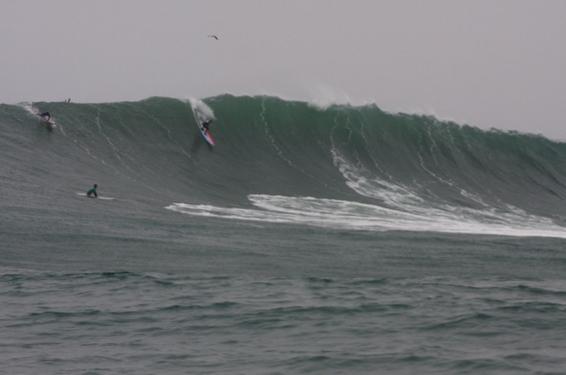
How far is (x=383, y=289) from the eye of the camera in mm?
12906

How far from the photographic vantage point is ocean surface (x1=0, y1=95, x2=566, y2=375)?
909cm

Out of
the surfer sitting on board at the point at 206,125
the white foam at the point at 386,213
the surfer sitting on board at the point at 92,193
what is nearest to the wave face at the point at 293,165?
the white foam at the point at 386,213

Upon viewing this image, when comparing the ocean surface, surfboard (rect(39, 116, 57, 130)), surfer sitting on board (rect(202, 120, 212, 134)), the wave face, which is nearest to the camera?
the ocean surface

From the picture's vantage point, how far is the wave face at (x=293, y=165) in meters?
26.7

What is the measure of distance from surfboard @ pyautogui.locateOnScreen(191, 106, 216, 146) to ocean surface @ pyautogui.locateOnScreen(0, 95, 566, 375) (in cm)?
28

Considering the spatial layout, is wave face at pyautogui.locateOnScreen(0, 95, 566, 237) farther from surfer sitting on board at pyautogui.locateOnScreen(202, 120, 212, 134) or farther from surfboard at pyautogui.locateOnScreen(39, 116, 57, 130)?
surfer sitting on board at pyautogui.locateOnScreen(202, 120, 212, 134)

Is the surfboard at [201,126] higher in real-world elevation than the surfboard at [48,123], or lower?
higher

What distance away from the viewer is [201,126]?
123 ft

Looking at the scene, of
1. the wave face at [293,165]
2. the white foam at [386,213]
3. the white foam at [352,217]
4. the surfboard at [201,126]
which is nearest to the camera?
the white foam at [352,217]

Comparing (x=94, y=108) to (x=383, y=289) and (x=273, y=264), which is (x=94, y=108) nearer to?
(x=273, y=264)

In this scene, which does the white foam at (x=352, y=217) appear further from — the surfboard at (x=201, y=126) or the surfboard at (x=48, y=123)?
the surfboard at (x=48, y=123)

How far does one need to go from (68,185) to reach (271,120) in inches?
609

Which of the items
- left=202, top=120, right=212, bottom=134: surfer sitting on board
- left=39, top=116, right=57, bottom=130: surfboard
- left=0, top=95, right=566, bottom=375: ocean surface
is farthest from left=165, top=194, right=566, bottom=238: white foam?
left=39, top=116, right=57, bottom=130: surfboard

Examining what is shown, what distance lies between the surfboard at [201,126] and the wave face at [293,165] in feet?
1.13
